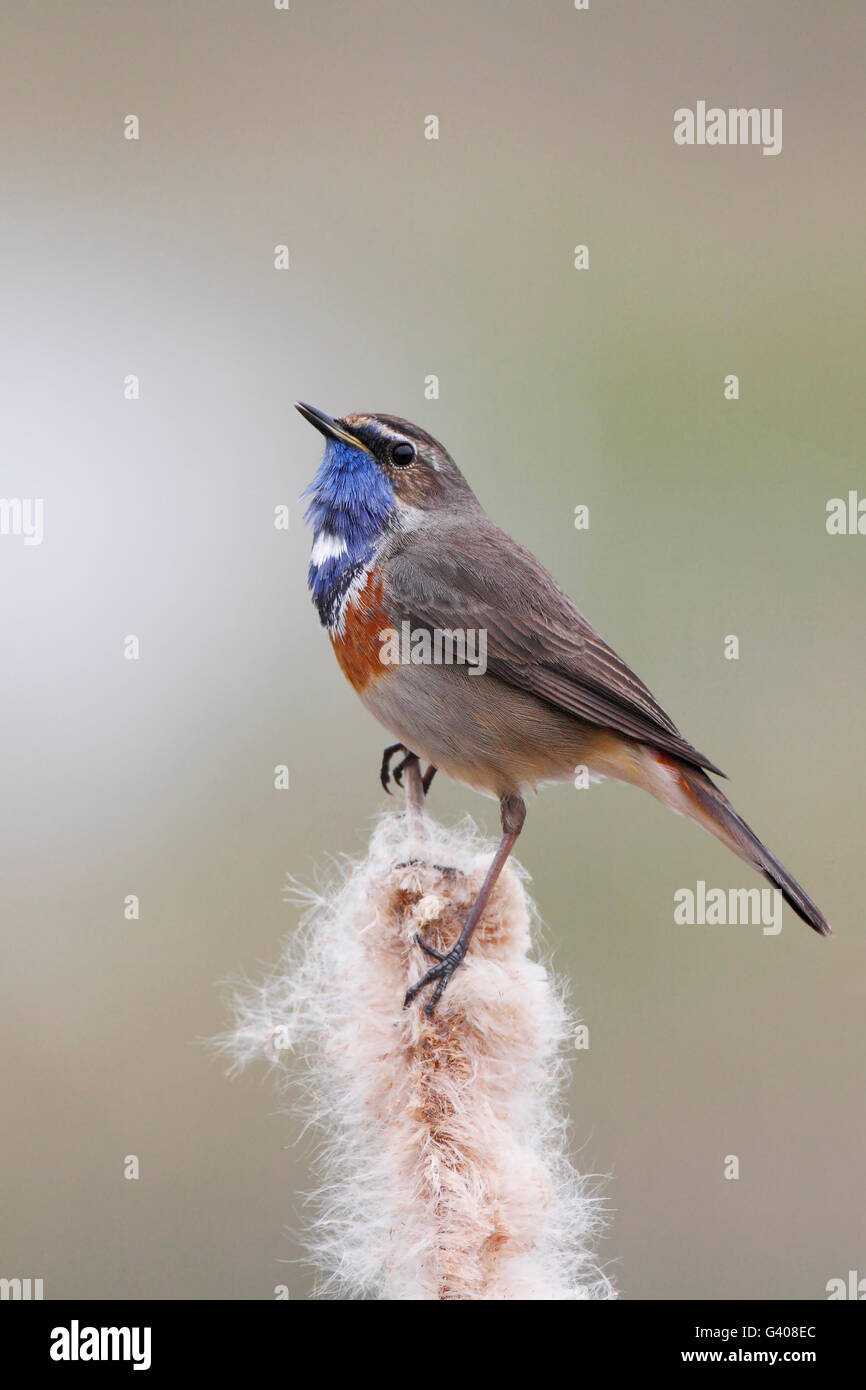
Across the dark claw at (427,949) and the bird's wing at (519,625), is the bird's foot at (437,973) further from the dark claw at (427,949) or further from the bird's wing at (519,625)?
the bird's wing at (519,625)

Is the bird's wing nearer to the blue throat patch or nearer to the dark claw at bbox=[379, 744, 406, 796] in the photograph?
the blue throat patch

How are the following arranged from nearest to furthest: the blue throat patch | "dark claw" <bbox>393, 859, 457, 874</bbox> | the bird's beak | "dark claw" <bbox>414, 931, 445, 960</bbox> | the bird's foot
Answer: the bird's foot
"dark claw" <bbox>414, 931, 445, 960</bbox>
"dark claw" <bbox>393, 859, 457, 874</bbox>
the bird's beak
the blue throat patch

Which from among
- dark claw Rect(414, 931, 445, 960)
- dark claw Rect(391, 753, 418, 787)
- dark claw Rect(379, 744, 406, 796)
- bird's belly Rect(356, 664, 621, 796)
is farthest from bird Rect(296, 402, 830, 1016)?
dark claw Rect(414, 931, 445, 960)

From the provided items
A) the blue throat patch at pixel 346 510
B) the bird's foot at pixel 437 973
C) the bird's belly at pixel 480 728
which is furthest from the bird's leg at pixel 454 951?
the blue throat patch at pixel 346 510

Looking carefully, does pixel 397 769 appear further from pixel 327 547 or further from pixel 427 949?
pixel 427 949

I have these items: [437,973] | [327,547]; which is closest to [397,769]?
[327,547]

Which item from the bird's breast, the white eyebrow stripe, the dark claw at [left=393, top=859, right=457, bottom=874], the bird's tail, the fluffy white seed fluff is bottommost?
the fluffy white seed fluff

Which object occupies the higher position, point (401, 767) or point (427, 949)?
point (401, 767)
